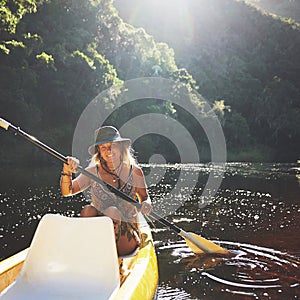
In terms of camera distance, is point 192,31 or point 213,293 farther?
point 192,31

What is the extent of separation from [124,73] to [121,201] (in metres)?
29.8

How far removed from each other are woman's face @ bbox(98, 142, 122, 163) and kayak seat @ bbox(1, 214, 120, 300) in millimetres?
885

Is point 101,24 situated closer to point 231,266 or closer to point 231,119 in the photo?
point 231,119

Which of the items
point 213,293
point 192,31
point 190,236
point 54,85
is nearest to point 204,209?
point 190,236

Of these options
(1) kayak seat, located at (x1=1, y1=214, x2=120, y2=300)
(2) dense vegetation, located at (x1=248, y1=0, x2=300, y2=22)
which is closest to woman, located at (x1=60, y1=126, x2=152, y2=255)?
(1) kayak seat, located at (x1=1, y1=214, x2=120, y2=300)

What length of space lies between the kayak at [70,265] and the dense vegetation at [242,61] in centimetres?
3020

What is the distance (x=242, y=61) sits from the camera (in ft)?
208

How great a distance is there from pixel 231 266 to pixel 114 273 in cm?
236

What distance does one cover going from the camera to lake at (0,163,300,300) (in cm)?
498

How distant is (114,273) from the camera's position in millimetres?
3740

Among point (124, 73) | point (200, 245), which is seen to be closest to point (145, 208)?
point (200, 245)

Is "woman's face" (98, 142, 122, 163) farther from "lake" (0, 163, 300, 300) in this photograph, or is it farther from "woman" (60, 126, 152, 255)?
"lake" (0, 163, 300, 300)

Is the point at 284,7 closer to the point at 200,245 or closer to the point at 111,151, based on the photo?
the point at 200,245

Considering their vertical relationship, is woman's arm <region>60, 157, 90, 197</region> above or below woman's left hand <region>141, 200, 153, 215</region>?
above
